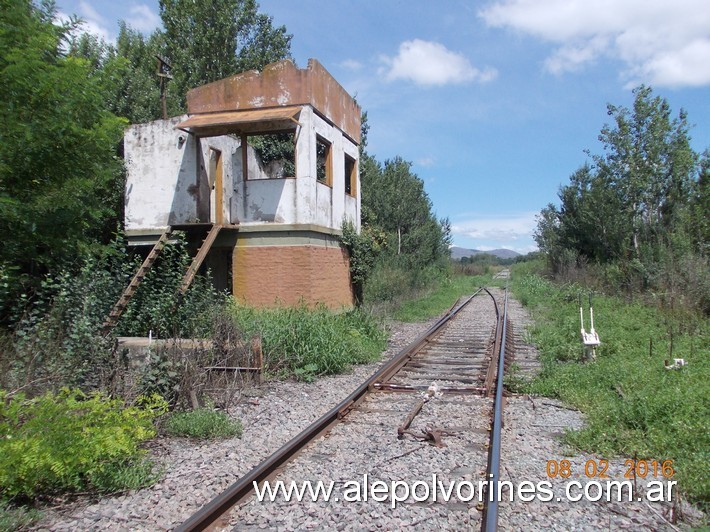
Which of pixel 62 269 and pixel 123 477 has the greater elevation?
pixel 62 269

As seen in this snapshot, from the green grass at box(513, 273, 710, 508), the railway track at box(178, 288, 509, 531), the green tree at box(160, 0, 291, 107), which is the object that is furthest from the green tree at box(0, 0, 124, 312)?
the green tree at box(160, 0, 291, 107)

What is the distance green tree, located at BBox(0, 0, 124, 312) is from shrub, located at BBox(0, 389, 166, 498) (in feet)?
12.3

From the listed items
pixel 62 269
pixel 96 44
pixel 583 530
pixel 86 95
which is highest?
pixel 96 44

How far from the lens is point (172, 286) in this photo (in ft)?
29.2

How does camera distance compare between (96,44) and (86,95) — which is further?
(96,44)

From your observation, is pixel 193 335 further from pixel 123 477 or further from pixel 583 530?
pixel 583 530

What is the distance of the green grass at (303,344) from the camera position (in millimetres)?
9031

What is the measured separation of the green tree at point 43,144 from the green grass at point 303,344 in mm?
3287

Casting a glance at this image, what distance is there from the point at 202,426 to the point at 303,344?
12.2ft

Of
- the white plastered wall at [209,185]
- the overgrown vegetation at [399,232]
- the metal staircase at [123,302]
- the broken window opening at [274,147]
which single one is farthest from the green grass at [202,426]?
the broken window opening at [274,147]

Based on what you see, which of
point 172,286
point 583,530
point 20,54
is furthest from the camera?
point 172,286

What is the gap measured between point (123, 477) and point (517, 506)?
3086 millimetres

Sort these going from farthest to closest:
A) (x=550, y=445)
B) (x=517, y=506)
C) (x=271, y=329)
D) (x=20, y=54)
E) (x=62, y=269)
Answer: (x=271, y=329), (x=62, y=269), (x=20, y=54), (x=550, y=445), (x=517, y=506)

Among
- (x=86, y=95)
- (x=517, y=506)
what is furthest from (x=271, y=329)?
(x=517, y=506)
